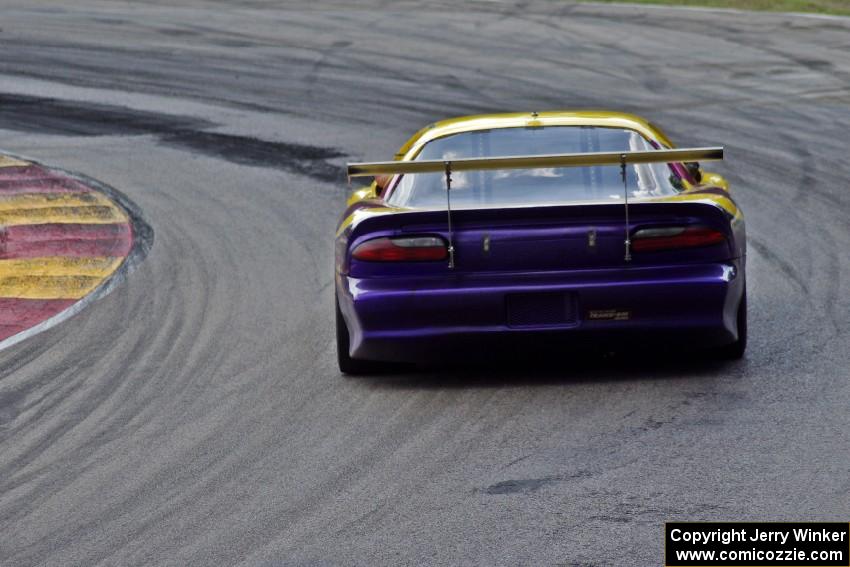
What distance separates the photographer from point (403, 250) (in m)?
7.75

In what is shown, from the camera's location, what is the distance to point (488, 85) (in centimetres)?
1867

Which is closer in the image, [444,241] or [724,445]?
[724,445]

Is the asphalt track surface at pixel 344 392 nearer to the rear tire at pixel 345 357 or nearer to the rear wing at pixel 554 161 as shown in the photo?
the rear tire at pixel 345 357

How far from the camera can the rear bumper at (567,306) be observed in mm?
7594

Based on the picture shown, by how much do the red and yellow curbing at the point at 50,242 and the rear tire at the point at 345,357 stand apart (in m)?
2.51

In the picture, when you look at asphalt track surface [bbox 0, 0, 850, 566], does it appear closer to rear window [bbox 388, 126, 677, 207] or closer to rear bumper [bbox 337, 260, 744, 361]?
rear bumper [bbox 337, 260, 744, 361]

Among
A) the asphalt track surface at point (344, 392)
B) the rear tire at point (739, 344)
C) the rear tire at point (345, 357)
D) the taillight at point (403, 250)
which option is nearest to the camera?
the asphalt track surface at point (344, 392)

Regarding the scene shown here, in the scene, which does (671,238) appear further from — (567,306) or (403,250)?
(403,250)

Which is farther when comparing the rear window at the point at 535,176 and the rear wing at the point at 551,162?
the rear window at the point at 535,176

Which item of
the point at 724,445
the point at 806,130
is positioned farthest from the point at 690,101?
the point at 724,445

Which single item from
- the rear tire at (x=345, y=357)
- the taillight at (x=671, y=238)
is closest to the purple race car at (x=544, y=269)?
the taillight at (x=671, y=238)

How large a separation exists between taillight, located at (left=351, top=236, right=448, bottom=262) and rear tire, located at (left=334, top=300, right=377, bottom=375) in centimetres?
44

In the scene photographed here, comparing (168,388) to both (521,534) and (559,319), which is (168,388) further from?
(521,534)

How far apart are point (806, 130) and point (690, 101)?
1.97m
